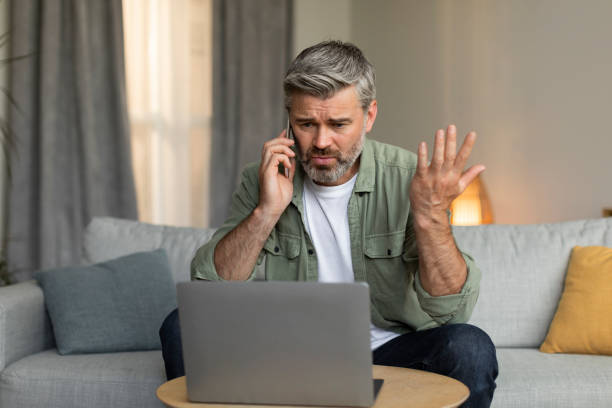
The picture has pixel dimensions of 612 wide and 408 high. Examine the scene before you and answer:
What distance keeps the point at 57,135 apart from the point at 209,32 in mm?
1243

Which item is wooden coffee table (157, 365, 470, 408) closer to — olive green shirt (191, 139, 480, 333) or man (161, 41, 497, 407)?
man (161, 41, 497, 407)

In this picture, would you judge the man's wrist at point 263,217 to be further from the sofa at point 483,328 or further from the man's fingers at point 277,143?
the sofa at point 483,328

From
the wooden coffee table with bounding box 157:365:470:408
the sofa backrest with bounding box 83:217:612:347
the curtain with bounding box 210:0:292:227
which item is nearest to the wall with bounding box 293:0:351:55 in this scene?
the curtain with bounding box 210:0:292:227

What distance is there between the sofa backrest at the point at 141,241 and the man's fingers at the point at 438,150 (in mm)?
1265

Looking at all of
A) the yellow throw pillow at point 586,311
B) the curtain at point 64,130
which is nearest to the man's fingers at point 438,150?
the yellow throw pillow at point 586,311

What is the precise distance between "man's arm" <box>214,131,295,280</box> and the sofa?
0.48 meters

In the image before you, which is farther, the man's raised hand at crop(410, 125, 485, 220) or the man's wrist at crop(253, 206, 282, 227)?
the man's wrist at crop(253, 206, 282, 227)

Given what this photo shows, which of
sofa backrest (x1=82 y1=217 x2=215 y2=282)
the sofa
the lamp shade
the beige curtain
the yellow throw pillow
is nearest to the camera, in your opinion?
the sofa

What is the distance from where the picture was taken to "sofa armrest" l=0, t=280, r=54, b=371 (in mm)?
2020

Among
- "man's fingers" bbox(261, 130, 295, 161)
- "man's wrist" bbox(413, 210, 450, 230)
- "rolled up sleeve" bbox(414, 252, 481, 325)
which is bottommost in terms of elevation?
"rolled up sleeve" bbox(414, 252, 481, 325)

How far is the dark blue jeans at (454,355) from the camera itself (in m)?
1.36

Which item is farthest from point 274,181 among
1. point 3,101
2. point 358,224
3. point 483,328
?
point 3,101

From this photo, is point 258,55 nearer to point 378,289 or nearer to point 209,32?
point 209,32

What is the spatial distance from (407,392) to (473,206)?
229 cm
